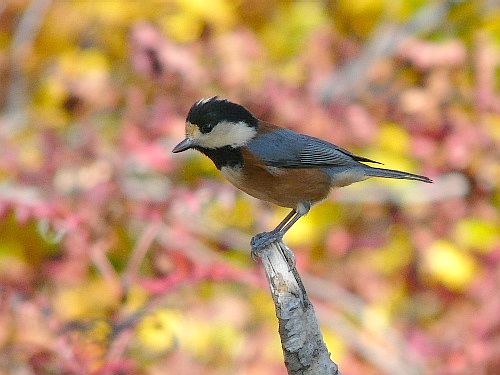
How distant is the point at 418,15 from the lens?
469cm

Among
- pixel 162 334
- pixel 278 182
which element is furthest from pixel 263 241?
pixel 162 334

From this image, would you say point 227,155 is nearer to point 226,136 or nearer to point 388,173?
point 226,136

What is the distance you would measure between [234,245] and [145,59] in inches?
37.8

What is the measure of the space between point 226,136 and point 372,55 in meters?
1.99

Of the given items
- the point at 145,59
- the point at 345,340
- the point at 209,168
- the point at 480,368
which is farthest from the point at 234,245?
the point at 480,368

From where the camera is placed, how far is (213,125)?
2836mm

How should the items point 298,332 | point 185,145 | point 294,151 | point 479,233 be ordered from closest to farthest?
point 298,332 < point 185,145 < point 294,151 < point 479,233

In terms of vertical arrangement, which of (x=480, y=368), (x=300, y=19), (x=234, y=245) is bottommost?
(x=480, y=368)

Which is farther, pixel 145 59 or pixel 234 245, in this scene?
pixel 234 245

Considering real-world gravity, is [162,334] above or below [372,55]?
below

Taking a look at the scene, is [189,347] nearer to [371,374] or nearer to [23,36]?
[371,374]

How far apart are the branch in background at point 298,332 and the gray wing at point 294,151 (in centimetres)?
71

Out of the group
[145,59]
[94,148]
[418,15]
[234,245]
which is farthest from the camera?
[418,15]

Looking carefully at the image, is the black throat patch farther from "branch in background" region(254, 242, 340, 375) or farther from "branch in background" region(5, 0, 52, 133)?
"branch in background" region(5, 0, 52, 133)
